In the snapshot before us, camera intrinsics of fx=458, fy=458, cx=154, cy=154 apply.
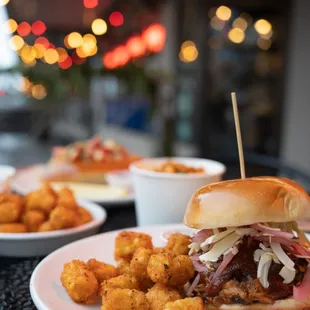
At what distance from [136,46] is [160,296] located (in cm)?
870

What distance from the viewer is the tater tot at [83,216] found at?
1434mm

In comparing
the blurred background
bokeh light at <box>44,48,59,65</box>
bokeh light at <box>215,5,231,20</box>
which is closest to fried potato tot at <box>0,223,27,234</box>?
the blurred background

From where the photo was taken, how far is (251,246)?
3.37ft

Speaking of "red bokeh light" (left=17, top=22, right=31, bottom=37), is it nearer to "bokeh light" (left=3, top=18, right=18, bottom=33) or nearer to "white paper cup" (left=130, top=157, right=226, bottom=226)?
"bokeh light" (left=3, top=18, right=18, bottom=33)

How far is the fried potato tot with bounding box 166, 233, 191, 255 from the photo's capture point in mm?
1089

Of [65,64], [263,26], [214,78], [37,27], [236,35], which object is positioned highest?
A: [37,27]

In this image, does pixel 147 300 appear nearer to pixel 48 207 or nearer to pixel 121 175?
pixel 48 207

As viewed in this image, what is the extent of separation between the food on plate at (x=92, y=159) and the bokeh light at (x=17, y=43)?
12853mm

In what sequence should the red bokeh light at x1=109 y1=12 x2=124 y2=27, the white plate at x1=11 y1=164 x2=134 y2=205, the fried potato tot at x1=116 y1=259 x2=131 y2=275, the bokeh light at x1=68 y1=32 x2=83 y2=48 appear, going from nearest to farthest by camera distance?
the fried potato tot at x1=116 y1=259 x2=131 y2=275
the white plate at x1=11 y1=164 x2=134 y2=205
the red bokeh light at x1=109 y1=12 x2=124 y2=27
the bokeh light at x1=68 y1=32 x2=83 y2=48

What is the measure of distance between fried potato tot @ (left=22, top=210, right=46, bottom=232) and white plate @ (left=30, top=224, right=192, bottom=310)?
18 centimetres

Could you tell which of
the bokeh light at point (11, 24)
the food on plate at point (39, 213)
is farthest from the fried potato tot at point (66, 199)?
the bokeh light at point (11, 24)

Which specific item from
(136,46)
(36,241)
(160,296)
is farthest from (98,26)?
(160,296)

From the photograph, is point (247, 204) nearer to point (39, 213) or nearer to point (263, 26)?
point (39, 213)

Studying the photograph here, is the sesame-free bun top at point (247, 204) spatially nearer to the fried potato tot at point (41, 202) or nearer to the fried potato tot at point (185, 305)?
the fried potato tot at point (185, 305)
